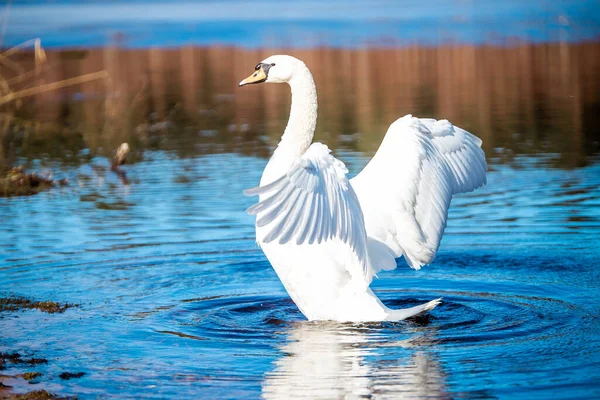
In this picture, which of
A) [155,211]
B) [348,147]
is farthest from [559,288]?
[348,147]

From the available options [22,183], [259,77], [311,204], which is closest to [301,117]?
[259,77]

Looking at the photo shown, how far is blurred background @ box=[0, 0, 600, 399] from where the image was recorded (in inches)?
255

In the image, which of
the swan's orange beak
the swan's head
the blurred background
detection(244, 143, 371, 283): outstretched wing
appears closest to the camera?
detection(244, 143, 371, 283): outstretched wing

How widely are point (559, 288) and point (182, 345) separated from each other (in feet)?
10.6

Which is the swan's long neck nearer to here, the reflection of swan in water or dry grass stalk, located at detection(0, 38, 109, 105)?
the reflection of swan in water

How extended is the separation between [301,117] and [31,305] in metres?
2.71

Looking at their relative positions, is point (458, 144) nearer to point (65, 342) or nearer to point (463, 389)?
point (463, 389)

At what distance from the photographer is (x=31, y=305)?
8.39 m

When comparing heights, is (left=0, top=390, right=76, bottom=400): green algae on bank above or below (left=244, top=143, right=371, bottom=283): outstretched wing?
below

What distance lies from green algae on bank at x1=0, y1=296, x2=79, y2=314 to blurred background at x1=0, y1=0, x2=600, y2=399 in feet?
0.11

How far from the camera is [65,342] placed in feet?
24.0

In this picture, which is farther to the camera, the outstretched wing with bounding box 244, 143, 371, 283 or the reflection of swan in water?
the reflection of swan in water

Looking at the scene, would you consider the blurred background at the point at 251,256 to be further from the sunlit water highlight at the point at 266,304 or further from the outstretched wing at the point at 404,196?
the outstretched wing at the point at 404,196

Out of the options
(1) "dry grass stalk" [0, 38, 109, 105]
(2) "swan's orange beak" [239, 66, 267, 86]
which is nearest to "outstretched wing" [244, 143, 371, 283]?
(2) "swan's orange beak" [239, 66, 267, 86]
